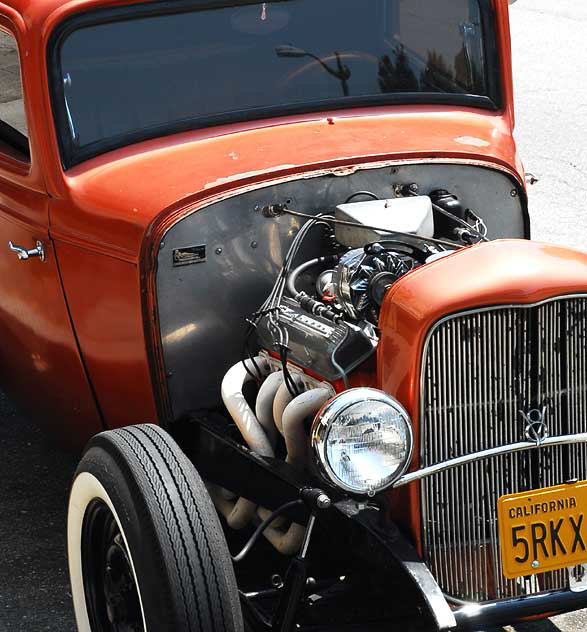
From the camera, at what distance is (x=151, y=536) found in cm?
288

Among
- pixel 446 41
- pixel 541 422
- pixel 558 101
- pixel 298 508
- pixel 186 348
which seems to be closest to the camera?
pixel 541 422

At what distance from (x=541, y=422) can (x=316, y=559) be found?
0.76 meters

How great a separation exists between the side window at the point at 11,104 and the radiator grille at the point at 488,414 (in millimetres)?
1778

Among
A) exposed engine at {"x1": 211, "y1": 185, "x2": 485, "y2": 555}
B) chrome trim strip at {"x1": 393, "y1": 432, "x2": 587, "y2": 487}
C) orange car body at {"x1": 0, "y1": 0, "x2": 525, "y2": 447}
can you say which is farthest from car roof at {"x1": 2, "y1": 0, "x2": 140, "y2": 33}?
chrome trim strip at {"x1": 393, "y1": 432, "x2": 587, "y2": 487}

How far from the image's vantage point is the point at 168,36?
154 inches

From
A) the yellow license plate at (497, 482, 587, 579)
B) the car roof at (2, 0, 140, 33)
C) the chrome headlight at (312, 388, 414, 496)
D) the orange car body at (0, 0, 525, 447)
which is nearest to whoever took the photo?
the chrome headlight at (312, 388, 414, 496)

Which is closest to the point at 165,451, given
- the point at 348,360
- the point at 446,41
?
the point at 348,360

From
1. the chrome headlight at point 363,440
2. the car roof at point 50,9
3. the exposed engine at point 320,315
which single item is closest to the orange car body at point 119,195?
the car roof at point 50,9

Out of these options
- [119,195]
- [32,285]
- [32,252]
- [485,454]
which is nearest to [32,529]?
[32,285]

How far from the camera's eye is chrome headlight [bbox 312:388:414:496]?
283 centimetres

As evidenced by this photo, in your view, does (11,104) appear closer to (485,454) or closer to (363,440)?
(363,440)

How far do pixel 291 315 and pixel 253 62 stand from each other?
3.34 feet

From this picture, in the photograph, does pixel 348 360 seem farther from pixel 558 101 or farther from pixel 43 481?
pixel 558 101

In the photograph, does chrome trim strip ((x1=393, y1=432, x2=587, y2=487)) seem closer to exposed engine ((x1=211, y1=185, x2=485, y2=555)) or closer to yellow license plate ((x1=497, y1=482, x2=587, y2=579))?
yellow license plate ((x1=497, y1=482, x2=587, y2=579))
